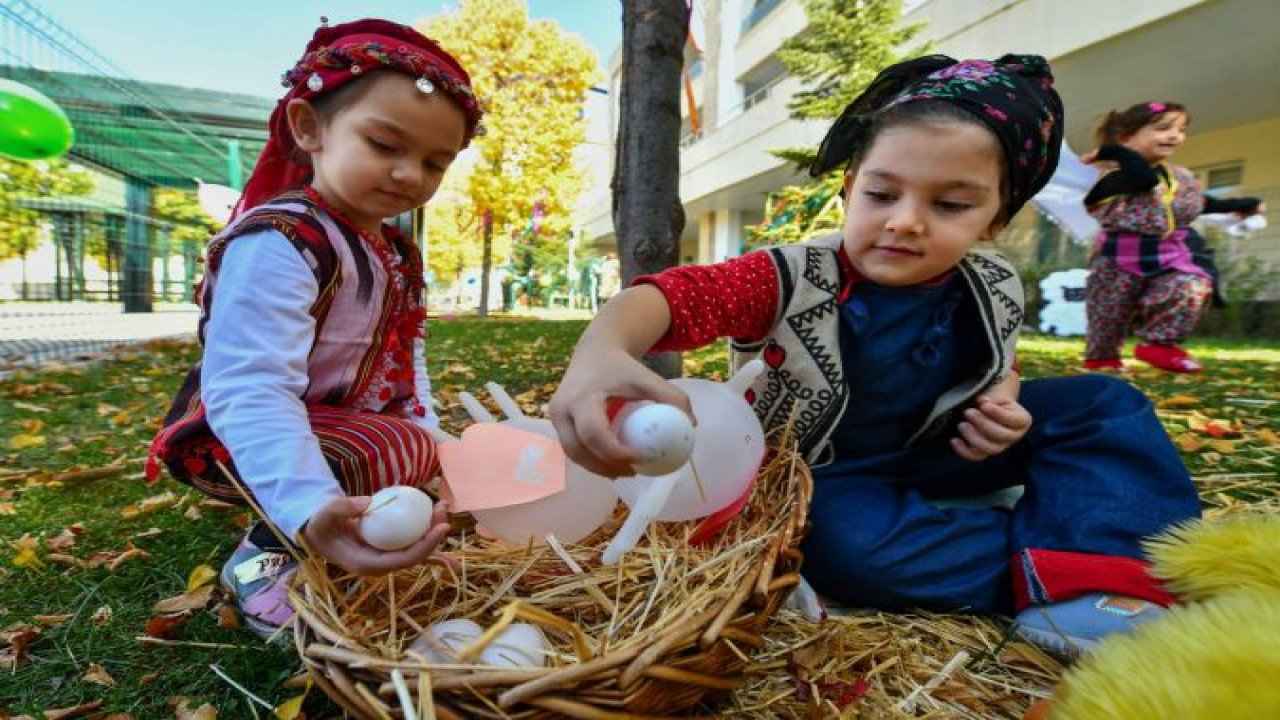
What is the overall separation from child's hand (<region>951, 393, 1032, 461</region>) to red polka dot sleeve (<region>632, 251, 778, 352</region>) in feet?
1.41

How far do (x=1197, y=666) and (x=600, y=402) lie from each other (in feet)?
1.83

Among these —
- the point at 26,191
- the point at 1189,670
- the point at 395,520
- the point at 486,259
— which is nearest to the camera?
the point at 1189,670

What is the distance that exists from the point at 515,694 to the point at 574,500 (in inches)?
20.1

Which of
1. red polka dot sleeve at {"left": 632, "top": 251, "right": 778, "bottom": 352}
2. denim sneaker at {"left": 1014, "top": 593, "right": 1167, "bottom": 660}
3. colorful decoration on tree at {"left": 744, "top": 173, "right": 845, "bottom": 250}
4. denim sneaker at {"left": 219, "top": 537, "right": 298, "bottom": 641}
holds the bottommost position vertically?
denim sneaker at {"left": 219, "top": 537, "right": 298, "bottom": 641}

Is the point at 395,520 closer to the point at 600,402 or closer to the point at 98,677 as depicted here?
the point at 600,402

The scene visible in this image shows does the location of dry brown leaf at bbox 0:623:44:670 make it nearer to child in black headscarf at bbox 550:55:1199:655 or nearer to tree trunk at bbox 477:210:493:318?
child in black headscarf at bbox 550:55:1199:655

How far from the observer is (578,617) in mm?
1003

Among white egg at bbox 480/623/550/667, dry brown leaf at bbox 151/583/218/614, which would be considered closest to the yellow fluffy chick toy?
white egg at bbox 480/623/550/667

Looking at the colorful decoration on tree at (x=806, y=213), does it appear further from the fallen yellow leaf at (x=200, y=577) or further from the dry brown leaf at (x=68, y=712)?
the dry brown leaf at (x=68, y=712)

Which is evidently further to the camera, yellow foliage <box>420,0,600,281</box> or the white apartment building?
yellow foliage <box>420,0,600,281</box>

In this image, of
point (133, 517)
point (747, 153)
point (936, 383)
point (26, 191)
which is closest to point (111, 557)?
point (133, 517)

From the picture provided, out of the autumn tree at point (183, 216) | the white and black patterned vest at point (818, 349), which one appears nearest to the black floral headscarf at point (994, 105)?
the white and black patterned vest at point (818, 349)

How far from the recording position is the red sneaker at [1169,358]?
13.6 ft

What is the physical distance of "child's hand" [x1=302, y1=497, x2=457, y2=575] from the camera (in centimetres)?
85
